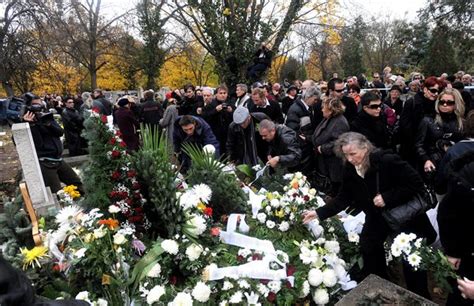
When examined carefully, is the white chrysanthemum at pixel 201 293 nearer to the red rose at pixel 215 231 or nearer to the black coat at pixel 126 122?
the red rose at pixel 215 231

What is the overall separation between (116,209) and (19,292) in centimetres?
160

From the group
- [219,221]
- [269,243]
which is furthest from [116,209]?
[269,243]

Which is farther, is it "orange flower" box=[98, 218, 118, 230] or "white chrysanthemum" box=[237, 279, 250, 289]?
"orange flower" box=[98, 218, 118, 230]

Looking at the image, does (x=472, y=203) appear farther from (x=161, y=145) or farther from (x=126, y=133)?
(x=126, y=133)

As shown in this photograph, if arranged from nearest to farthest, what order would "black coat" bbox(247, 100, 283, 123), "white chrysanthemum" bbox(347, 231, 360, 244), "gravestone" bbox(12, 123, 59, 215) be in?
"white chrysanthemum" bbox(347, 231, 360, 244)
"gravestone" bbox(12, 123, 59, 215)
"black coat" bbox(247, 100, 283, 123)

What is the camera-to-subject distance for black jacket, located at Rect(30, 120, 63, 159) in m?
4.69

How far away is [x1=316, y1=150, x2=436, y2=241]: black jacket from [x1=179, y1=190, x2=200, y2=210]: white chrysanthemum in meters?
0.99

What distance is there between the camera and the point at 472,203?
2225mm

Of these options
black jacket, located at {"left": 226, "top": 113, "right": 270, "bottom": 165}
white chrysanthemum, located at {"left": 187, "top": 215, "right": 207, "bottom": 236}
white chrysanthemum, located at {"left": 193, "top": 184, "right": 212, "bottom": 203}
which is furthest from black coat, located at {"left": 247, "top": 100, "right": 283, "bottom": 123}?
white chrysanthemum, located at {"left": 187, "top": 215, "right": 207, "bottom": 236}

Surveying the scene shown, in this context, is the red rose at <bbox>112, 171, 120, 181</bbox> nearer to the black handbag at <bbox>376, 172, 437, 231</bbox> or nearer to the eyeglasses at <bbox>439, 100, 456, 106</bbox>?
the black handbag at <bbox>376, 172, 437, 231</bbox>

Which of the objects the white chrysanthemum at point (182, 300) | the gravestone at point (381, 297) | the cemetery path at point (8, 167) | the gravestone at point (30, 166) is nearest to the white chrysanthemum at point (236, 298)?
the white chrysanthemum at point (182, 300)

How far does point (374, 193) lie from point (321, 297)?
0.86 m

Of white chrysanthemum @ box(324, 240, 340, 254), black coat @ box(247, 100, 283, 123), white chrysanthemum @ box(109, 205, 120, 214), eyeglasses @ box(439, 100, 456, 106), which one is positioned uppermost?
eyeglasses @ box(439, 100, 456, 106)

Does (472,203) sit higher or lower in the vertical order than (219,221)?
higher
